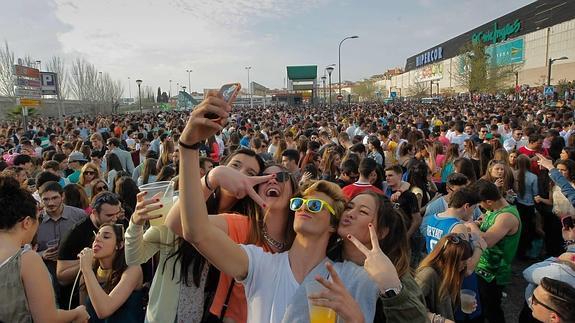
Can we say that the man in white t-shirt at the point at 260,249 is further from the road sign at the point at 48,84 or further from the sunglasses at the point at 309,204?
the road sign at the point at 48,84

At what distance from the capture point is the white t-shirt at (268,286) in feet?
6.32

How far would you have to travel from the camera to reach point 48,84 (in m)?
33.2

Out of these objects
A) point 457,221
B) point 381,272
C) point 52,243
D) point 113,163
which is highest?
point 381,272

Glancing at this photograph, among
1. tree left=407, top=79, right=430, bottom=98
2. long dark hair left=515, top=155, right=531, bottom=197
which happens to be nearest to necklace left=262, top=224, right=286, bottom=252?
long dark hair left=515, top=155, right=531, bottom=197

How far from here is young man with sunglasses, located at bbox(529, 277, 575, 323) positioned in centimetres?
249

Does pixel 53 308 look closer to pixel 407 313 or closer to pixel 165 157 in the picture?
pixel 407 313

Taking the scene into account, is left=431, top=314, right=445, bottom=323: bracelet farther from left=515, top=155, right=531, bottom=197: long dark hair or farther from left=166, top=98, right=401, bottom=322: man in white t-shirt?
left=515, top=155, right=531, bottom=197: long dark hair

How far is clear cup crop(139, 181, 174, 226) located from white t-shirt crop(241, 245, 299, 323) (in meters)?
0.59

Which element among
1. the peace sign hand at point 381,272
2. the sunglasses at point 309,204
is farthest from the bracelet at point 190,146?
the peace sign hand at point 381,272

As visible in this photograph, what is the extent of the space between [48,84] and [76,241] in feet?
117

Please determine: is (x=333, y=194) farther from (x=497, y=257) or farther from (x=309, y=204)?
(x=497, y=257)

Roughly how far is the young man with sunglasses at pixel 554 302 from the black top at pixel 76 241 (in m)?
3.47

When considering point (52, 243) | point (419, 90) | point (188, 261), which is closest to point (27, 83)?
point (52, 243)

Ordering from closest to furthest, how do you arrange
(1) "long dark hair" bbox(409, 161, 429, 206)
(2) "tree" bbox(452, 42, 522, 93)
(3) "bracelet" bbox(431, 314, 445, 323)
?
1. (3) "bracelet" bbox(431, 314, 445, 323)
2. (1) "long dark hair" bbox(409, 161, 429, 206)
3. (2) "tree" bbox(452, 42, 522, 93)
